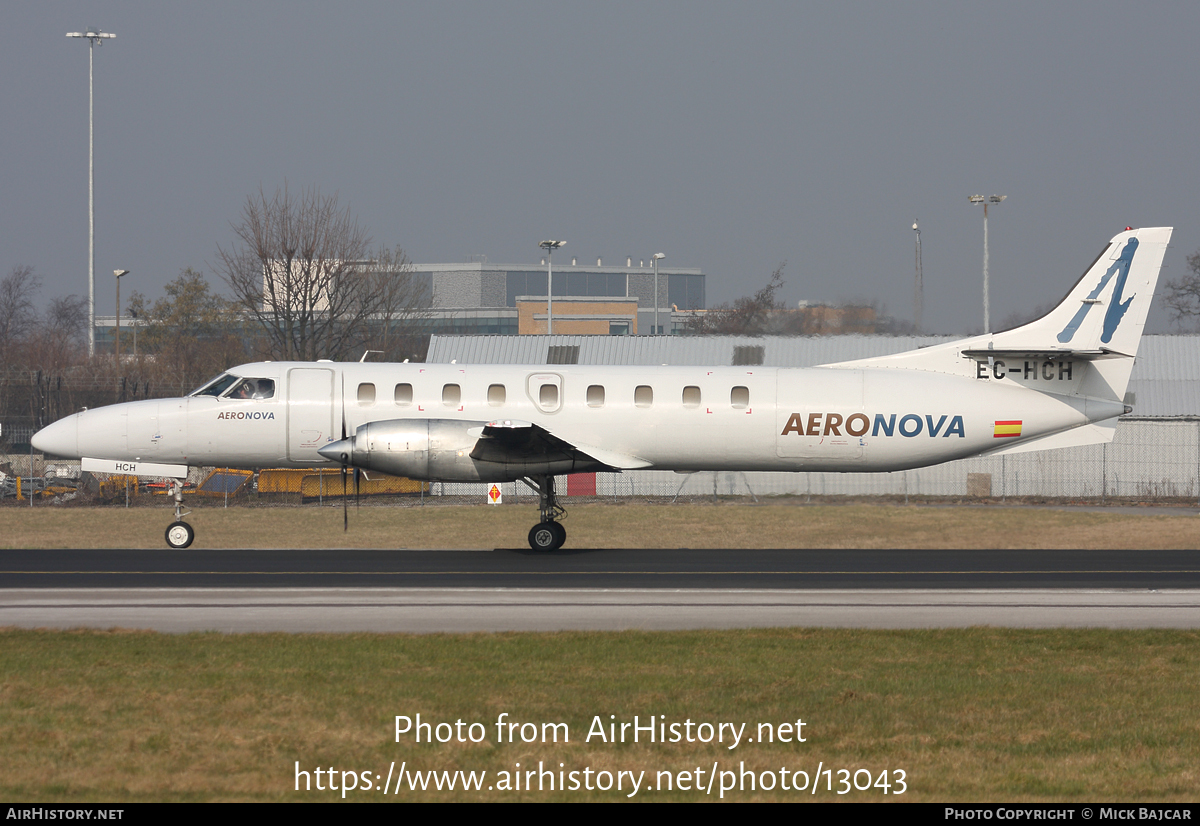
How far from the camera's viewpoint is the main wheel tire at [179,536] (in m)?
22.0

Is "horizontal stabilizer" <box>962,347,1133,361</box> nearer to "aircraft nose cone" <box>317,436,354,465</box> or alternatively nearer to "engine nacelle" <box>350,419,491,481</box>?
"engine nacelle" <box>350,419,491,481</box>

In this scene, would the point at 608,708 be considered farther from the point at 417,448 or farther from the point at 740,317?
the point at 740,317

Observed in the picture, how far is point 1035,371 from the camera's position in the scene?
22.2 m

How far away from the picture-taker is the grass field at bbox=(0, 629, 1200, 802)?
305 inches

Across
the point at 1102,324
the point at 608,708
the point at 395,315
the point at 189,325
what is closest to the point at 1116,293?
the point at 1102,324

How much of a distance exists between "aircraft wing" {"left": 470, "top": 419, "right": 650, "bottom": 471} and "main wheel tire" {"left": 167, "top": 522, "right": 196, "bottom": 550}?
Result: 6327 millimetres

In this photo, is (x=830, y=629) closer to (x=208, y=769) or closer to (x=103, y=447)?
(x=208, y=769)

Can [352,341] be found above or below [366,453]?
above

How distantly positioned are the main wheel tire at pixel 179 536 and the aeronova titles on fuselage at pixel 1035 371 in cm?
1623

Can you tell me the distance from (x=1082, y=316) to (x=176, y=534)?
18595 mm

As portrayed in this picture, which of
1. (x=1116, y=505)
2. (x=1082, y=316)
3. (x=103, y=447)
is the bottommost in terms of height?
(x=1116, y=505)

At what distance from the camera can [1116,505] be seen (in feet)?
124

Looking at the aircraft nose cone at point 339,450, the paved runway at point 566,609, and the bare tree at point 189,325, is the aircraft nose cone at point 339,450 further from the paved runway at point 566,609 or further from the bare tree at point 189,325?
the bare tree at point 189,325
